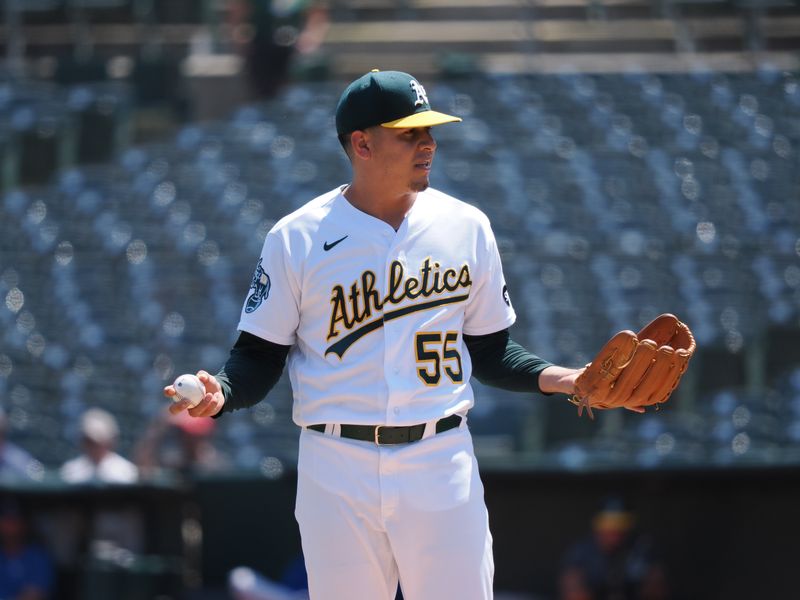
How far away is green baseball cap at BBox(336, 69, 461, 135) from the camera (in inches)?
93.3

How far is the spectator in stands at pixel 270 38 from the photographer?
30.3ft

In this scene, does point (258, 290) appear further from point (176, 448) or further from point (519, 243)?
point (519, 243)

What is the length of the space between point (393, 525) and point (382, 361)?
0.98ft

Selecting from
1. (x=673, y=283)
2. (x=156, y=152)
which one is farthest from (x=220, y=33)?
(x=673, y=283)

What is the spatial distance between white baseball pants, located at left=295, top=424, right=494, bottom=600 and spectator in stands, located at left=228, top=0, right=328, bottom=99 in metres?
7.27

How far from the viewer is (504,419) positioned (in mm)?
6387

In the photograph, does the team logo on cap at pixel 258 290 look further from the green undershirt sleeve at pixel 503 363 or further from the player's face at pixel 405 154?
the green undershirt sleeve at pixel 503 363

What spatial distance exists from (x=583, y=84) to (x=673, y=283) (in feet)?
7.80

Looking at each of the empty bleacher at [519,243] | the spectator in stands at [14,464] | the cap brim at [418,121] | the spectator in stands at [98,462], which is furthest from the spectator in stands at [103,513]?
the cap brim at [418,121]

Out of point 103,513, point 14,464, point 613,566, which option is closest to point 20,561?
point 103,513

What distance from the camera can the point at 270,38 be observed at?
930 cm

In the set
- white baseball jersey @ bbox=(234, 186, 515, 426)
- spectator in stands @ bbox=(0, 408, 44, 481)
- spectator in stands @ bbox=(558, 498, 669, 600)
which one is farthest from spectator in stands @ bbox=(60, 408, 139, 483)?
white baseball jersey @ bbox=(234, 186, 515, 426)

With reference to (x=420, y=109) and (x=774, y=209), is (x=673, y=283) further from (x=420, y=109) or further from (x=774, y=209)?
(x=420, y=109)

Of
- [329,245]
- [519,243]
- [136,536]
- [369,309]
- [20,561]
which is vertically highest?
[329,245]
